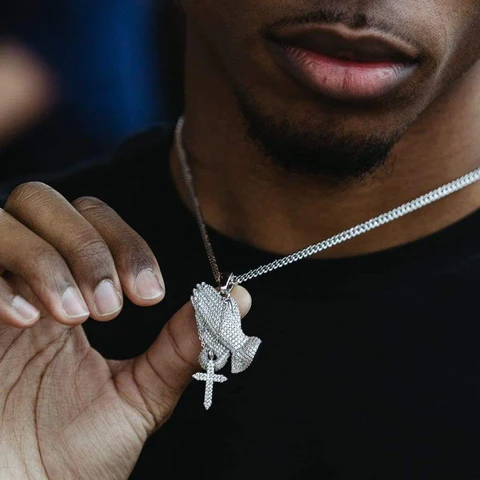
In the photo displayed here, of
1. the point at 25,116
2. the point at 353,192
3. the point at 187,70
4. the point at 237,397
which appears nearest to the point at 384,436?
the point at 237,397

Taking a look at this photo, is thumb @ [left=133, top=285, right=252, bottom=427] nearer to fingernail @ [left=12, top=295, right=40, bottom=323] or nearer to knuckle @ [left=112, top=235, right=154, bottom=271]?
knuckle @ [left=112, top=235, right=154, bottom=271]

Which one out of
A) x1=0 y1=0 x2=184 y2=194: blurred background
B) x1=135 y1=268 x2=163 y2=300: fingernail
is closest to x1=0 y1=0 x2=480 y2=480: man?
x1=135 y1=268 x2=163 y2=300: fingernail

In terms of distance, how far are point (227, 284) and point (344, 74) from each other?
44 centimetres

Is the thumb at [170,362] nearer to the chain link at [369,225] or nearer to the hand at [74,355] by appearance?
the hand at [74,355]

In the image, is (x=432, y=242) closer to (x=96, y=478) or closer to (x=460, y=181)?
(x=460, y=181)

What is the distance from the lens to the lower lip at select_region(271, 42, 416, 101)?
58.3 inches

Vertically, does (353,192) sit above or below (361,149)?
below

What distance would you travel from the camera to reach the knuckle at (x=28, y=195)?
1545mm

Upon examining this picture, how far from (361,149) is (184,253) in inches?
18.4

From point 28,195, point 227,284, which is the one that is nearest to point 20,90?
point 28,195

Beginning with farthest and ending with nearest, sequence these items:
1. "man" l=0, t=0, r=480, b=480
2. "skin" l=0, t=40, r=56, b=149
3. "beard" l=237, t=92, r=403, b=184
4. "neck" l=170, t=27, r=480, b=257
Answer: "skin" l=0, t=40, r=56, b=149
"neck" l=170, t=27, r=480, b=257
"beard" l=237, t=92, r=403, b=184
"man" l=0, t=0, r=480, b=480

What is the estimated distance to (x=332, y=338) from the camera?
165cm

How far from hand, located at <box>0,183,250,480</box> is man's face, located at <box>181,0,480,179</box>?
345 millimetres

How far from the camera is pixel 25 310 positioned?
1396 millimetres
